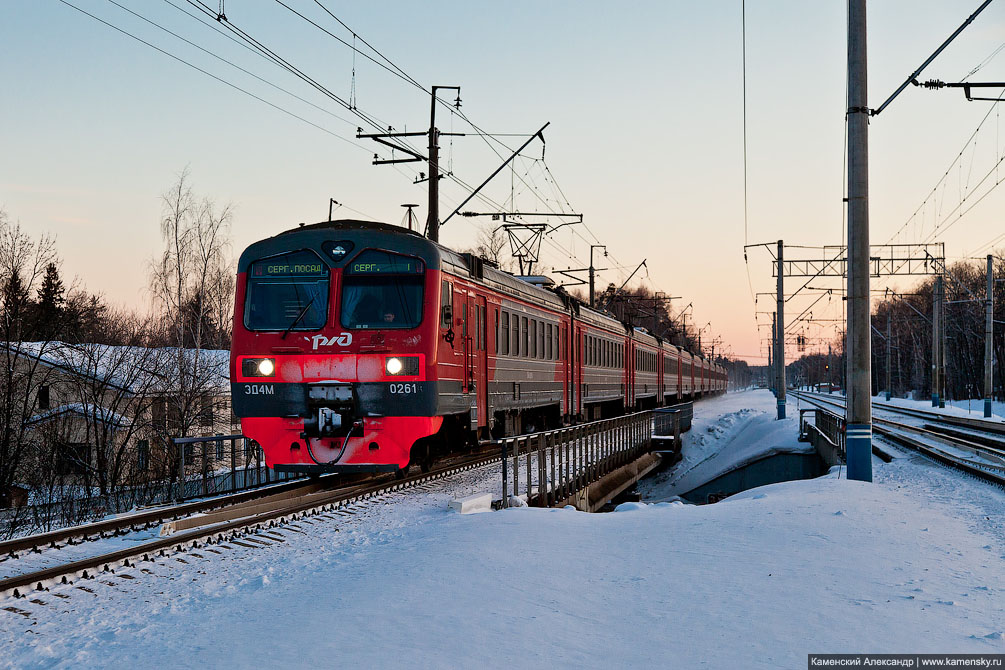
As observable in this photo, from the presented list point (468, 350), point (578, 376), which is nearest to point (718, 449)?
point (578, 376)

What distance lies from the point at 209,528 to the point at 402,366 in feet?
11.4

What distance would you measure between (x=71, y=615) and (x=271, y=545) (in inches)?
95.3

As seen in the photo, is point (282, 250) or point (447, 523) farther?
point (282, 250)

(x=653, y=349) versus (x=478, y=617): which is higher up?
(x=653, y=349)

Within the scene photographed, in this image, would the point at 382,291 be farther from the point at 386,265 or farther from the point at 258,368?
the point at 258,368

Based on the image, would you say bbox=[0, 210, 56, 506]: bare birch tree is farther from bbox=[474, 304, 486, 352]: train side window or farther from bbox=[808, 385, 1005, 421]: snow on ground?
bbox=[808, 385, 1005, 421]: snow on ground

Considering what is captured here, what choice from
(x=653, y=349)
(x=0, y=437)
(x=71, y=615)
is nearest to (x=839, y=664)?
(x=71, y=615)

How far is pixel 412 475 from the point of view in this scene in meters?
13.6

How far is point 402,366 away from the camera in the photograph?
11484 mm

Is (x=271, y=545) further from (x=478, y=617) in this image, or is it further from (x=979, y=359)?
(x=979, y=359)

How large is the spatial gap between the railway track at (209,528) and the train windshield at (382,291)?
7.55ft

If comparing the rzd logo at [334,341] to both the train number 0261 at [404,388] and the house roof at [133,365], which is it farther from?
the house roof at [133,365]

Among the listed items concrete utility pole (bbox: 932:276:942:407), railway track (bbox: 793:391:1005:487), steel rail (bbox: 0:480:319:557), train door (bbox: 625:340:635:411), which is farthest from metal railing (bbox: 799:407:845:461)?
concrete utility pole (bbox: 932:276:942:407)

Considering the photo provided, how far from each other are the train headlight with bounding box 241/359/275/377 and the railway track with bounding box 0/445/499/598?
1621 millimetres
